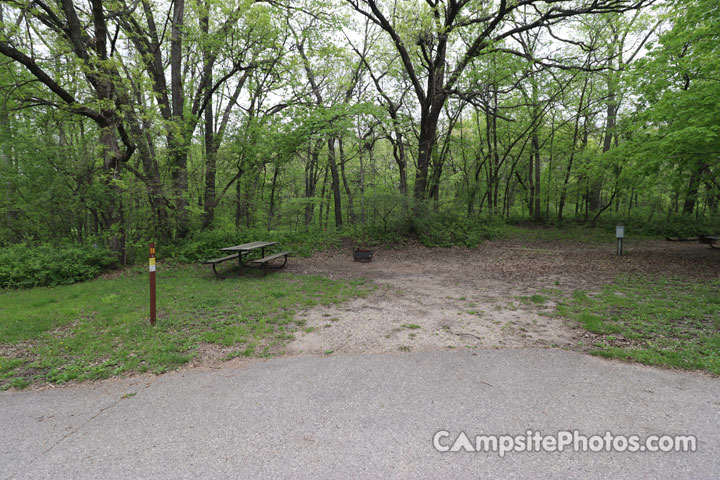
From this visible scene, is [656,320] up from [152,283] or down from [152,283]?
down

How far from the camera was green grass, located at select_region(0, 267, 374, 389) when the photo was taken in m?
3.49

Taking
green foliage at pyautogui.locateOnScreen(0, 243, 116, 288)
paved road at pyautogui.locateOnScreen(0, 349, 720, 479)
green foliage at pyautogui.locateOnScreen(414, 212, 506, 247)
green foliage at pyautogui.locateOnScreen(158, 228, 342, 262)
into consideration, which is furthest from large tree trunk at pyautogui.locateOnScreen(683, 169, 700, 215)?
green foliage at pyautogui.locateOnScreen(0, 243, 116, 288)

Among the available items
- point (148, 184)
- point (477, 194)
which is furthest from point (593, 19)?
point (148, 184)

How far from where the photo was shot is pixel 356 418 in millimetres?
2402

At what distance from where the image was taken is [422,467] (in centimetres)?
189

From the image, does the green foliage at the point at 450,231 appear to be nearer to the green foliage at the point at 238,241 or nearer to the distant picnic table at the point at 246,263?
the green foliage at the point at 238,241

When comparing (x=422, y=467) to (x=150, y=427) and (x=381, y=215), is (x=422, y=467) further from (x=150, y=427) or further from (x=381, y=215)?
(x=381, y=215)

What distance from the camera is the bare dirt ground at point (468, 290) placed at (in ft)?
13.2

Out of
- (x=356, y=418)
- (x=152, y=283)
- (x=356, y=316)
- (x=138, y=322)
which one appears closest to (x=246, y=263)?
(x=138, y=322)

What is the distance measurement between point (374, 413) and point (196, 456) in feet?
4.04

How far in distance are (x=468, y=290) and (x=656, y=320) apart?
2879 mm

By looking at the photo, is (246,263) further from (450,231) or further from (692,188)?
(692,188)

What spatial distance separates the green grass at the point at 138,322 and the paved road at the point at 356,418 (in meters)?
0.51

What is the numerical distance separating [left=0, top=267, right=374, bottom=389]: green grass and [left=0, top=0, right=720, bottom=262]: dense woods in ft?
9.72
